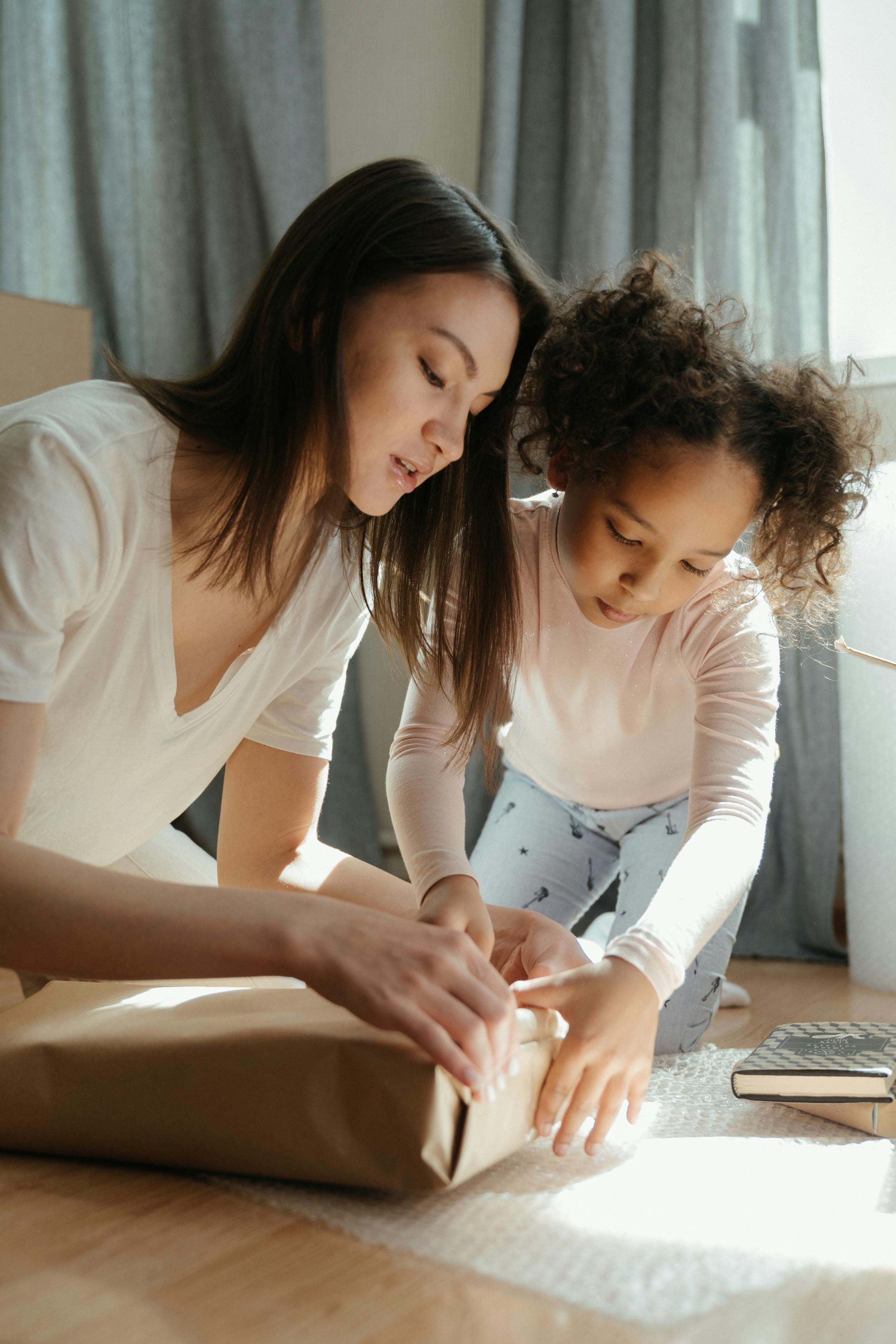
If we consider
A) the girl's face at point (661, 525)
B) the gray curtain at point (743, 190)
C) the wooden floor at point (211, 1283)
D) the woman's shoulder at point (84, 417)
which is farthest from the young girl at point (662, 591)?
the gray curtain at point (743, 190)

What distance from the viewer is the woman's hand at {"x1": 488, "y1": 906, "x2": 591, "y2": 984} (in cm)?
95

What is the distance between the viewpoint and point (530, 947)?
98cm

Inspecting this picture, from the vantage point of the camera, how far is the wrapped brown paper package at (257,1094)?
0.64 metres

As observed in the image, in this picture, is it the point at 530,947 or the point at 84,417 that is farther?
the point at 530,947

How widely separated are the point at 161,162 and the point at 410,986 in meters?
2.08

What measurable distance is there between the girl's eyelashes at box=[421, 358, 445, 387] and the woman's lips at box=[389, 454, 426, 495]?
6cm

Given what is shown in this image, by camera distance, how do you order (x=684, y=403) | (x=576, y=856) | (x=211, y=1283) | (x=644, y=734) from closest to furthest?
(x=211, y=1283)
(x=684, y=403)
(x=644, y=734)
(x=576, y=856)

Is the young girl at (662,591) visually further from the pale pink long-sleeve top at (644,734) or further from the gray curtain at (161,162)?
the gray curtain at (161,162)

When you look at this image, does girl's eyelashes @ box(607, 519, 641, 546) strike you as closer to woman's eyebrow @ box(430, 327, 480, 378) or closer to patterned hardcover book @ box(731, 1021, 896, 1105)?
woman's eyebrow @ box(430, 327, 480, 378)

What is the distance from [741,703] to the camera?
108 centimetres

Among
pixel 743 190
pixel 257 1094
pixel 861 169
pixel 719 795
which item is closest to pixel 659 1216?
pixel 257 1094

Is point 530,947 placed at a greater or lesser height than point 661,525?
lesser

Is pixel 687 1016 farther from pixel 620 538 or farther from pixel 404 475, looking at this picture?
pixel 404 475

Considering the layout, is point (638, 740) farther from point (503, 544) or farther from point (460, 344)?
point (460, 344)
